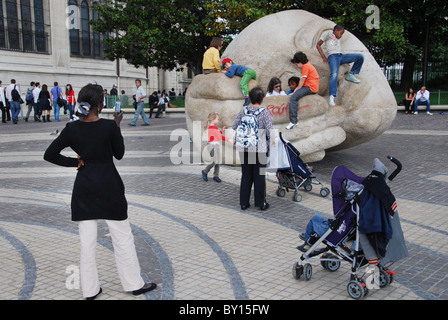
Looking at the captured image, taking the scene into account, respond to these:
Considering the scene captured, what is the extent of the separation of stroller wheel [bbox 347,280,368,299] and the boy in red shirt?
5.74 meters

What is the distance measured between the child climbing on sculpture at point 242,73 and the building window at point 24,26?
27787 millimetres

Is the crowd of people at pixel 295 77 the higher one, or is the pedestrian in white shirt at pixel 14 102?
the crowd of people at pixel 295 77

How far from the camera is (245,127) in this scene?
752 centimetres

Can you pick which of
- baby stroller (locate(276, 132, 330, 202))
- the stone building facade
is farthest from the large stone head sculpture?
the stone building facade

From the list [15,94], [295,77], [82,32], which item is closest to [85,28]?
[82,32]

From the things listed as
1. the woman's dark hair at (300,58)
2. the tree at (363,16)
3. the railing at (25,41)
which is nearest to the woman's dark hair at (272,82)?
the woman's dark hair at (300,58)

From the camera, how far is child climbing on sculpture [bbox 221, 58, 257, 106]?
10359 mm

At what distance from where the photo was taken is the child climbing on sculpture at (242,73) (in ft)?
34.0

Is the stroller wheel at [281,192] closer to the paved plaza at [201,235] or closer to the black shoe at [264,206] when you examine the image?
the paved plaza at [201,235]

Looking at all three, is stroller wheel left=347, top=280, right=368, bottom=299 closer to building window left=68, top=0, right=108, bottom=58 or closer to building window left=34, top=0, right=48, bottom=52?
building window left=34, top=0, right=48, bottom=52

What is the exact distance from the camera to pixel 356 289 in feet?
15.1

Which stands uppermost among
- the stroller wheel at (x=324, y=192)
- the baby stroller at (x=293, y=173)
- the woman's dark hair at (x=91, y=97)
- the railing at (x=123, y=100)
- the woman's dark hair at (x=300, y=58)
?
the woman's dark hair at (x=300, y=58)

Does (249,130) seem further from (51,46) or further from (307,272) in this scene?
(51,46)

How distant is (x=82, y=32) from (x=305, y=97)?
111 ft
